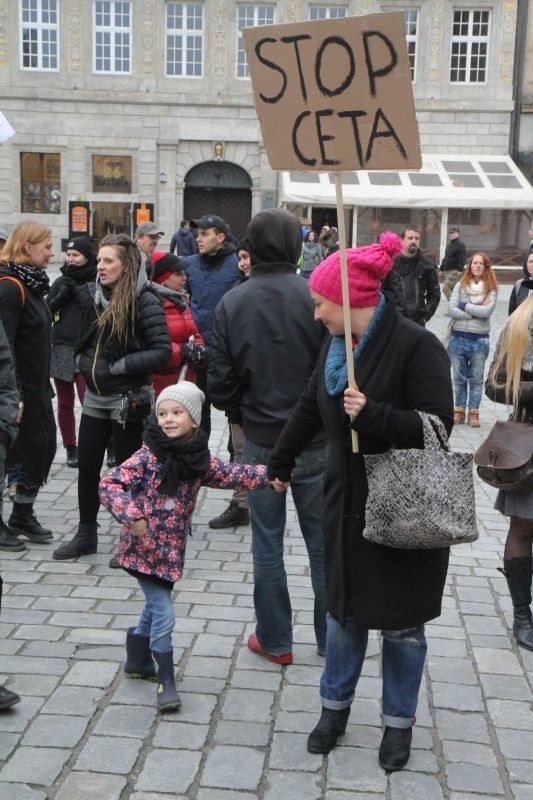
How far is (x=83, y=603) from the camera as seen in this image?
17.0ft

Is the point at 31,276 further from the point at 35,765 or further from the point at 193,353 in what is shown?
the point at 35,765

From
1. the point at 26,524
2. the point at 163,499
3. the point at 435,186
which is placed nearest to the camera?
the point at 163,499

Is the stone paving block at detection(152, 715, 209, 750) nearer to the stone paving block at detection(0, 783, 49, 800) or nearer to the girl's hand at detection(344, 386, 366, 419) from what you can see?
the stone paving block at detection(0, 783, 49, 800)

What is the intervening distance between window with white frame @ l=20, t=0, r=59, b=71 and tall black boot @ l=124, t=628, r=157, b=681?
102 feet

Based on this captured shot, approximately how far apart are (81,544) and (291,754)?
8.61ft

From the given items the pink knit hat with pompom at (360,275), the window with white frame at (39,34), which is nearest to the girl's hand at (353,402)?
the pink knit hat with pompom at (360,275)

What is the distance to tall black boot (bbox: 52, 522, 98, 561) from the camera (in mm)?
5949

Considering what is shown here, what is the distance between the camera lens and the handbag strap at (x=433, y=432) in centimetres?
337

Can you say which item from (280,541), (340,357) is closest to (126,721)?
(280,541)

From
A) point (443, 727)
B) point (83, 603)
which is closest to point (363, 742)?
point (443, 727)

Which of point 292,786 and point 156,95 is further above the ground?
point 156,95

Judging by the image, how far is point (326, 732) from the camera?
3699 millimetres

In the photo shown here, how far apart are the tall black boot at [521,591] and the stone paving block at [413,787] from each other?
1.46 m

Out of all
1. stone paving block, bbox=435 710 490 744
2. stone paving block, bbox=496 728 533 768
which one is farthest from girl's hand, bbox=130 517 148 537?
stone paving block, bbox=496 728 533 768
